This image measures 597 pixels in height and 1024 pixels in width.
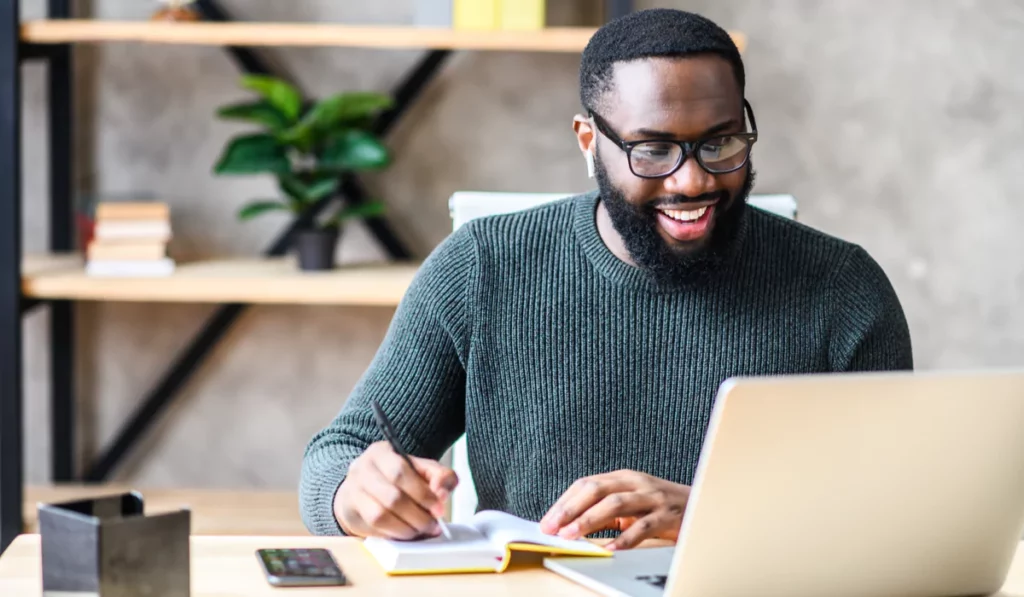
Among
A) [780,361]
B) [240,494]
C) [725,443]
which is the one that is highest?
[725,443]

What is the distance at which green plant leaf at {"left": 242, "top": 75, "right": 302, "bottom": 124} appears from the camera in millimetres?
2139

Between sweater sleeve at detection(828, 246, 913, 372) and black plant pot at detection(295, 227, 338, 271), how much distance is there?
1.11 meters

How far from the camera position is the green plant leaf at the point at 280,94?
214cm

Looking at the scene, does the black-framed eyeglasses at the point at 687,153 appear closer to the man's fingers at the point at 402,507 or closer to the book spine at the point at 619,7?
the man's fingers at the point at 402,507

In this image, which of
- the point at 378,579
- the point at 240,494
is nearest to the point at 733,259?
the point at 378,579

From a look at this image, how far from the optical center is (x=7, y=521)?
2.10m

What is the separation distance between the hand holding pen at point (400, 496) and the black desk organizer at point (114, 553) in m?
0.20

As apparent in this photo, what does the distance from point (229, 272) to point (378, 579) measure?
1.35m

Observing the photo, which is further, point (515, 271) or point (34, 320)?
point (34, 320)

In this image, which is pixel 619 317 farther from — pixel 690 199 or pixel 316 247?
pixel 316 247

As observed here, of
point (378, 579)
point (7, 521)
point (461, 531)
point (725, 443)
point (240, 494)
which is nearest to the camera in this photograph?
point (725, 443)

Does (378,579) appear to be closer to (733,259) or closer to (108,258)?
(733,259)

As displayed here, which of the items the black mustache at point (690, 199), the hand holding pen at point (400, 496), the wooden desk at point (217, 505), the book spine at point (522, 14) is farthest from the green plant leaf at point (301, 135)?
the hand holding pen at point (400, 496)

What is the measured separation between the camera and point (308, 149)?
218 cm
